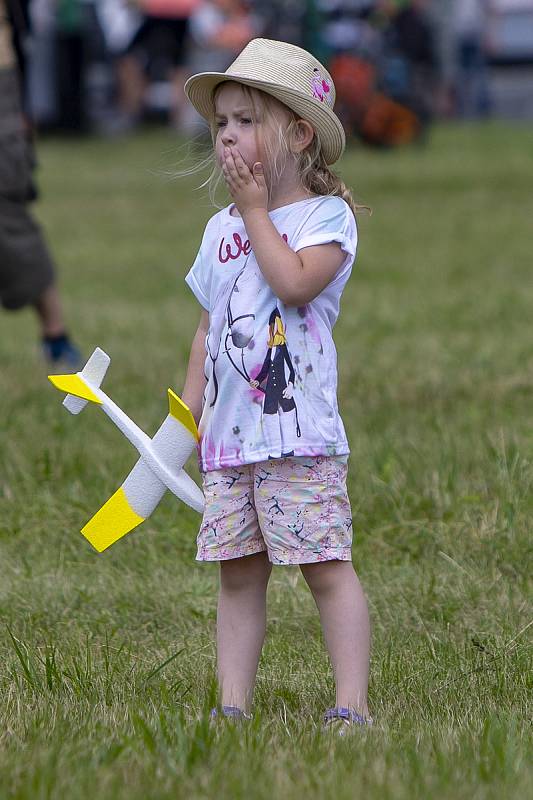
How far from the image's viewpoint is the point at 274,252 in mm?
2820

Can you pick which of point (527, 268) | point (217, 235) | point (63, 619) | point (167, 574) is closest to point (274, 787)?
point (217, 235)

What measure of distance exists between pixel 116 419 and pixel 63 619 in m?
0.87

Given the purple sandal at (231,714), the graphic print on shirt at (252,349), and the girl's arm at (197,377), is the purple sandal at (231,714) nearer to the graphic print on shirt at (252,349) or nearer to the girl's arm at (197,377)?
the graphic print on shirt at (252,349)

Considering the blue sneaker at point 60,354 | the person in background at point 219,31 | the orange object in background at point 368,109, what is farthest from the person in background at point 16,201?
the person in background at point 219,31

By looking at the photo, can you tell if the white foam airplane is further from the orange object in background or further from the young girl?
the orange object in background

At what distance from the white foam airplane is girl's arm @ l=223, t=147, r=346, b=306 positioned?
0.35 meters

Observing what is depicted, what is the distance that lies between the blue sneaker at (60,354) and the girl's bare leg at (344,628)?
373cm

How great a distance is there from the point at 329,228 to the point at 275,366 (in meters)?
0.31

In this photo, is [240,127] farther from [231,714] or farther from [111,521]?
[231,714]

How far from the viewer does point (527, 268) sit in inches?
393

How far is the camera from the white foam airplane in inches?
116

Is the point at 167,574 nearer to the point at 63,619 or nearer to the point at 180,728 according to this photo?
the point at 63,619

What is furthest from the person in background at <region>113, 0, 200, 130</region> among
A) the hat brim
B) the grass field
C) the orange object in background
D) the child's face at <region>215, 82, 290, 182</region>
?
the child's face at <region>215, 82, 290, 182</region>

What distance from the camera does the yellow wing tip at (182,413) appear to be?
2.88 meters
